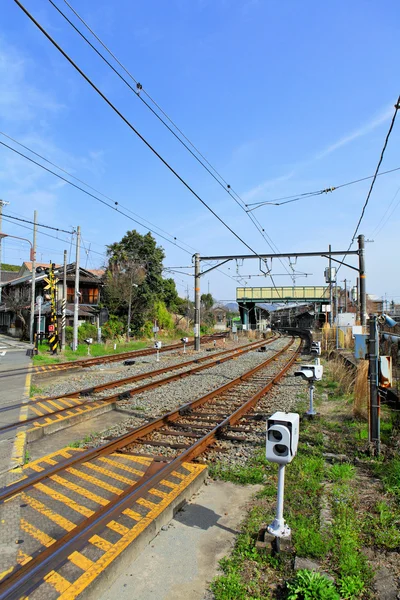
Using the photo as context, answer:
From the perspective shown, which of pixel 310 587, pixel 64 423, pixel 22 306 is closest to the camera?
pixel 310 587

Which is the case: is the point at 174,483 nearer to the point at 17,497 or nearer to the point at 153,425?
the point at 17,497

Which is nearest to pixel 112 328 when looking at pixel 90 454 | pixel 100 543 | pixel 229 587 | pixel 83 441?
pixel 83 441

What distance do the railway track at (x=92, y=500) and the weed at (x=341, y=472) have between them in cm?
169

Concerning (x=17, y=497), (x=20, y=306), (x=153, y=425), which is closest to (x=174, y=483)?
(x=17, y=497)

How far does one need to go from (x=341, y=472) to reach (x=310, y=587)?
237cm

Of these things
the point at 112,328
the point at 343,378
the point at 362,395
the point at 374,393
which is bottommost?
the point at 343,378

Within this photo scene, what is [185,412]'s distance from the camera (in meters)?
8.36

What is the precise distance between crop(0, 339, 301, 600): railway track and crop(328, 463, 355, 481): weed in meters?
1.69

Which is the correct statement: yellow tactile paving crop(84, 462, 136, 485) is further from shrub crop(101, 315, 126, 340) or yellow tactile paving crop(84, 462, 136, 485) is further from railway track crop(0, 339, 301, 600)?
shrub crop(101, 315, 126, 340)

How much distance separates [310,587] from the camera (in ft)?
9.28

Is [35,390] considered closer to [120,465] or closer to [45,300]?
[120,465]

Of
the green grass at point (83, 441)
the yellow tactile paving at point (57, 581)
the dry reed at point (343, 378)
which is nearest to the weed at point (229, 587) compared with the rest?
the yellow tactile paving at point (57, 581)

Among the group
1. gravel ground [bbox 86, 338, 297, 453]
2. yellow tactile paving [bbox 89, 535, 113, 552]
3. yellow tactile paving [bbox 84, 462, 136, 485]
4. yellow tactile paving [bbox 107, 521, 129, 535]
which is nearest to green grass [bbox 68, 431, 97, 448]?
gravel ground [bbox 86, 338, 297, 453]

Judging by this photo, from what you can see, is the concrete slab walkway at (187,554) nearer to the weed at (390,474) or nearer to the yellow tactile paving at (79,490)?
the yellow tactile paving at (79,490)
